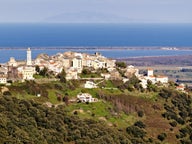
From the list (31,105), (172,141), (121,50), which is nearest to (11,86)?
(31,105)

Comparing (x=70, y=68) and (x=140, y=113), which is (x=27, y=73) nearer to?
(x=70, y=68)

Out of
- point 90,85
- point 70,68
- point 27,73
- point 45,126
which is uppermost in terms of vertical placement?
point 70,68

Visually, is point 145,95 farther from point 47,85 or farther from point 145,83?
point 47,85

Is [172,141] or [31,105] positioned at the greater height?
[31,105]

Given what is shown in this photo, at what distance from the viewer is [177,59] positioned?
398ft

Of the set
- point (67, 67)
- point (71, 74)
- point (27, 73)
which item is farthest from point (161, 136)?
point (67, 67)

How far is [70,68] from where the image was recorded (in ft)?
174

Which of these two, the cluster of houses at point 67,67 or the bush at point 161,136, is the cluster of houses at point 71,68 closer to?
the cluster of houses at point 67,67

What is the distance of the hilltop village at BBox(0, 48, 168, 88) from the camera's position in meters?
46.3

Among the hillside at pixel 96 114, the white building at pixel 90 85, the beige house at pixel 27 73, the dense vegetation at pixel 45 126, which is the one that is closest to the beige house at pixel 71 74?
the hillside at pixel 96 114

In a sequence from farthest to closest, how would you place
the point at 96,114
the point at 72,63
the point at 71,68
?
1. the point at 72,63
2. the point at 71,68
3. the point at 96,114

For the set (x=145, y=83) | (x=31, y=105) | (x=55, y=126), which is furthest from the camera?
(x=145, y=83)

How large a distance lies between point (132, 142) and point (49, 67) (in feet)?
61.2

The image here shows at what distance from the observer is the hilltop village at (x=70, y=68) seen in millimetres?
46256
